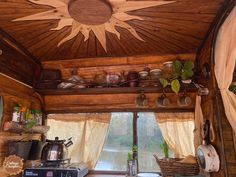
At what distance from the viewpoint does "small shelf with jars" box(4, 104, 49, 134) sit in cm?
177

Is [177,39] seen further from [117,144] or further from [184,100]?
[117,144]

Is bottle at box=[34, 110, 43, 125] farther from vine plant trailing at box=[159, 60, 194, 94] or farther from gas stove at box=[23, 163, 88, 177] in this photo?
vine plant trailing at box=[159, 60, 194, 94]

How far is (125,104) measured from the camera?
2.30 metres

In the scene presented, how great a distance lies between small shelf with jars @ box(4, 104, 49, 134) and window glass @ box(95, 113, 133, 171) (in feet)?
2.25

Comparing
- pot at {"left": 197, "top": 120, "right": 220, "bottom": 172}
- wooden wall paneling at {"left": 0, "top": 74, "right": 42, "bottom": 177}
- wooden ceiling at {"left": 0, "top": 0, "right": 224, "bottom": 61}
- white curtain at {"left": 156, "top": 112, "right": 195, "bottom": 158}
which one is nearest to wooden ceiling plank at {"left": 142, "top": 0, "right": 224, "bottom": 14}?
wooden ceiling at {"left": 0, "top": 0, "right": 224, "bottom": 61}

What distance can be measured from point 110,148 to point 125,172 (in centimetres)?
29

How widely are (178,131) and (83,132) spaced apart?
3.31ft

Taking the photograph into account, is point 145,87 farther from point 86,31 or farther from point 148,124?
point 86,31

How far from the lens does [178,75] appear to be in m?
1.94

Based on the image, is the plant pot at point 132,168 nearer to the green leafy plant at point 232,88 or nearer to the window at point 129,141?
the window at point 129,141

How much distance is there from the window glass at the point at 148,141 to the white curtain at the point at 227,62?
99 cm

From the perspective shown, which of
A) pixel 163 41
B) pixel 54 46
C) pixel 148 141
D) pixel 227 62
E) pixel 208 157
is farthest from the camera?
pixel 148 141

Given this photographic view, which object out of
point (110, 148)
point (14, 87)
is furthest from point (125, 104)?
point (14, 87)

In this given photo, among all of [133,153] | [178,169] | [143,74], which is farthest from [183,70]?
[133,153]
